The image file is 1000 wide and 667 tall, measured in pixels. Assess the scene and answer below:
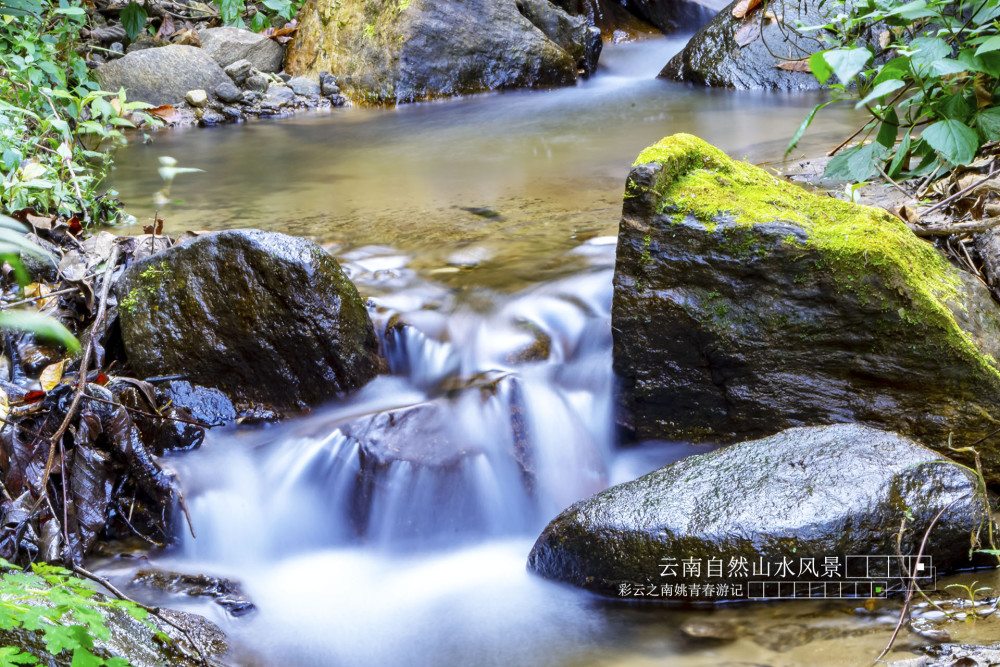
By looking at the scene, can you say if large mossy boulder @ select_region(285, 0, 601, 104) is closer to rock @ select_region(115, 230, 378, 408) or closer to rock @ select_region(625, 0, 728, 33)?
rock @ select_region(625, 0, 728, 33)

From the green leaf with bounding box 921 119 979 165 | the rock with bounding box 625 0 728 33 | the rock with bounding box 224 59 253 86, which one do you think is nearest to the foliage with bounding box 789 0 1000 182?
the green leaf with bounding box 921 119 979 165

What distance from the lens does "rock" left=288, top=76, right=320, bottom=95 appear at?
11258 millimetres

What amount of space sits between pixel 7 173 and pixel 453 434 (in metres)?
3.40

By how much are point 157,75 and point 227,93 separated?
93 cm

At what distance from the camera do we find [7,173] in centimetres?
487

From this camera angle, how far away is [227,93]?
1046 centimetres

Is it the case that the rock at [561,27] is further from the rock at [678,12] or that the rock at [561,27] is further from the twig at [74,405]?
the twig at [74,405]

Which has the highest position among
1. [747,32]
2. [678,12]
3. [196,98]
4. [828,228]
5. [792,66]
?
[678,12]

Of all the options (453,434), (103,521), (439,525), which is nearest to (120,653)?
(103,521)

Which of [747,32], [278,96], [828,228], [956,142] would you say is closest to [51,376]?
[828,228]

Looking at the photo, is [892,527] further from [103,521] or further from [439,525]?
[103,521]

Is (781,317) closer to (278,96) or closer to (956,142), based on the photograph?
(956,142)

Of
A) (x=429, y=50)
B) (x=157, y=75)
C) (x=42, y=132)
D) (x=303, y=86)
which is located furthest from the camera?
(x=303, y=86)

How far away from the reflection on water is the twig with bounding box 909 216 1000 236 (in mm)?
1767
